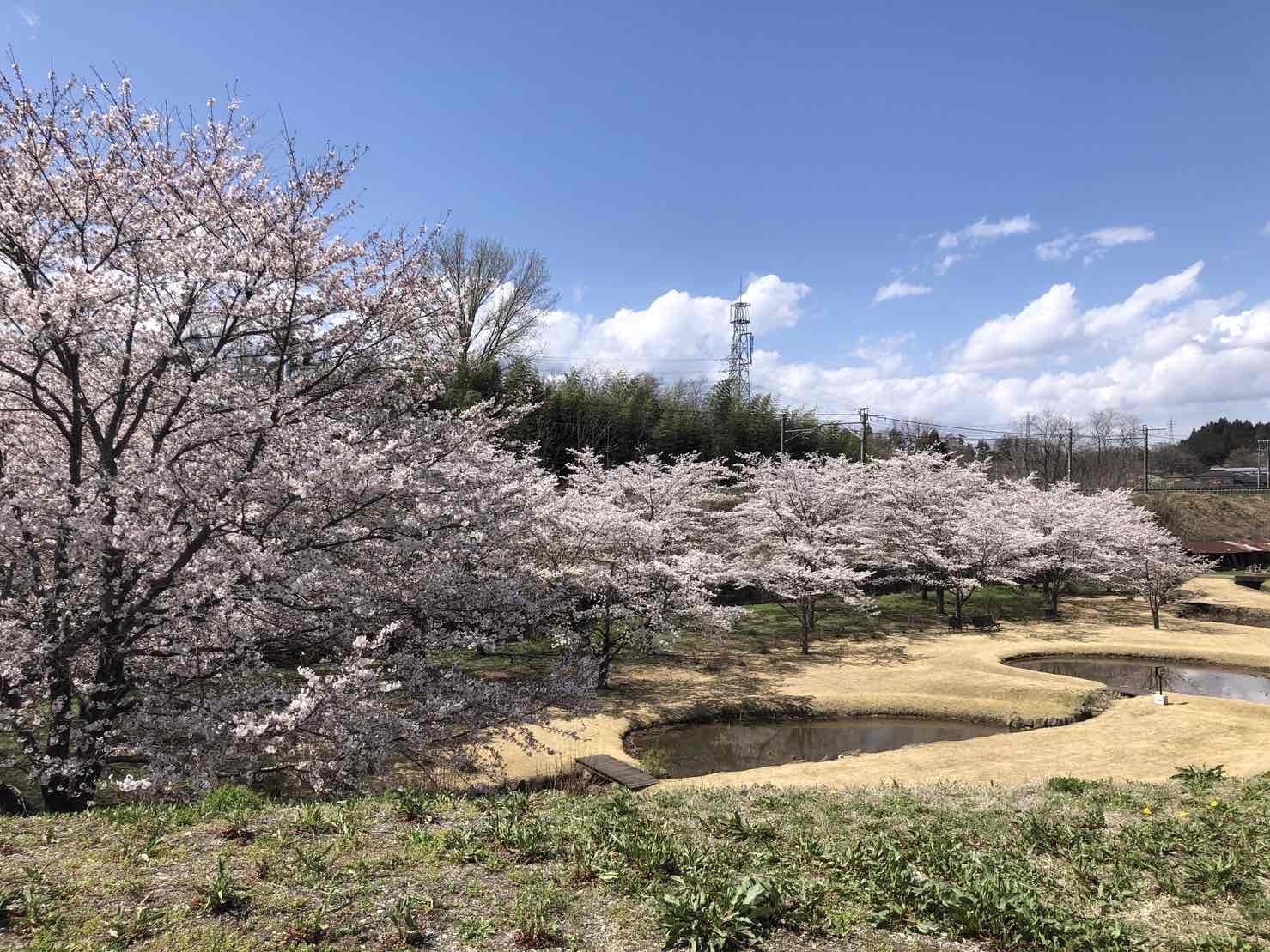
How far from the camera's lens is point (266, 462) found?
8.14 m

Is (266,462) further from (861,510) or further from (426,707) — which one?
(861,510)

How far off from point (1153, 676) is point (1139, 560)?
417 inches

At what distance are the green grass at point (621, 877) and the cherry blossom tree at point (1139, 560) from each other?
26589 millimetres

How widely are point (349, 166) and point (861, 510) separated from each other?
84.6 feet

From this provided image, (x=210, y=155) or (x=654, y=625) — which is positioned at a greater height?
(x=210, y=155)

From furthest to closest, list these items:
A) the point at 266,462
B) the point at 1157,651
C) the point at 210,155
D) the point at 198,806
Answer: the point at 1157,651 < the point at 210,155 < the point at 266,462 < the point at 198,806

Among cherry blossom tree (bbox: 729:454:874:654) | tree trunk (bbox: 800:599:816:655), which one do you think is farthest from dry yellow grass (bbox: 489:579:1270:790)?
cherry blossom tree (bbox: 729:454:874:654)

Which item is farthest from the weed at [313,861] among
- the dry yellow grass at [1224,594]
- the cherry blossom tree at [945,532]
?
the dry yellow grass at [1224,594]

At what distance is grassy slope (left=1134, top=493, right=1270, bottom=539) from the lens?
55312 millimetres

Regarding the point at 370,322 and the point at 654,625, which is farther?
the point at 654,625

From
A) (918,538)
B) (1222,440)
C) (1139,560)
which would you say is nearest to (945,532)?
(918,538)

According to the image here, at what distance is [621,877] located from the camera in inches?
200

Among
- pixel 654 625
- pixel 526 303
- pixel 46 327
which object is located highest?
pixel 526 303

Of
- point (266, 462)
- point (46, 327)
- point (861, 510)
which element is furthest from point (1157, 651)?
point (46, 327)
